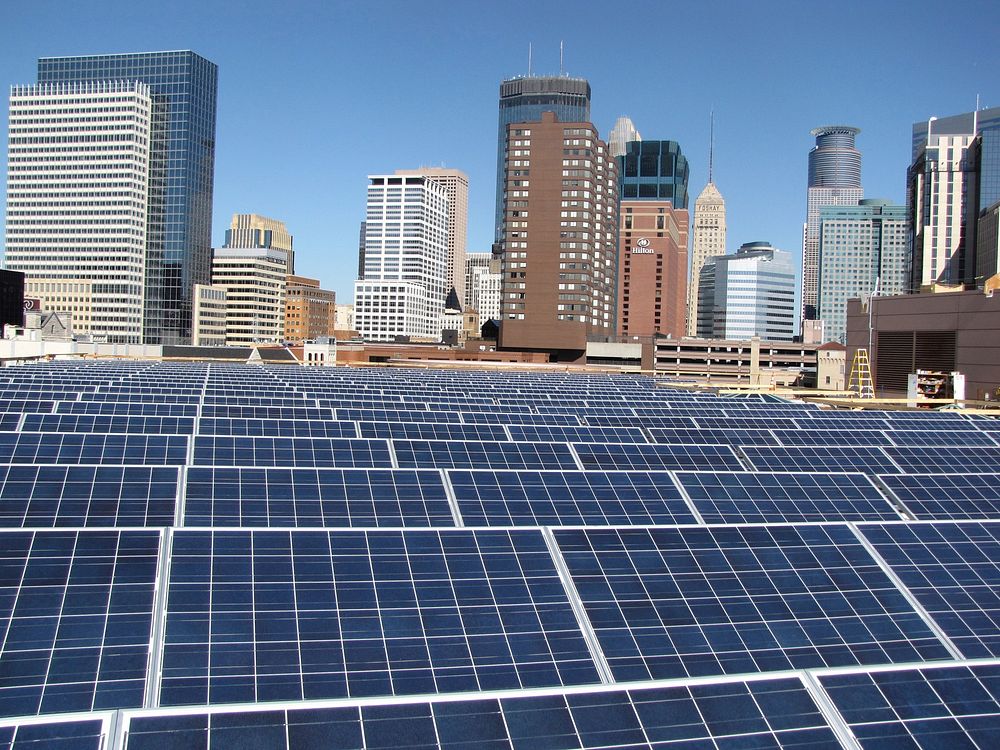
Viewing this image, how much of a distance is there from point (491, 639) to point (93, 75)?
212 meters

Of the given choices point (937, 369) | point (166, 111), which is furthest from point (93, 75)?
point (937, 369)

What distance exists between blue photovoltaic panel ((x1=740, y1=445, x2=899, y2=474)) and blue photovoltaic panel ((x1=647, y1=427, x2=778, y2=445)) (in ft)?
6.30

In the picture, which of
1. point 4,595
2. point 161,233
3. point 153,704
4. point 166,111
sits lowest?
point 153,704

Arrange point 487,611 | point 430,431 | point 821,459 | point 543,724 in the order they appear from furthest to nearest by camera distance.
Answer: point 430,431 → point 821,459 → point 487,611 → point 543,724

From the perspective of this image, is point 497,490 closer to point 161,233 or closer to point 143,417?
point 143,417

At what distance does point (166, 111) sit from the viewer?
178375mm

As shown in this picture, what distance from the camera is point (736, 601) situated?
9.72 metres

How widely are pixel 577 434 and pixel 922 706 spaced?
1959cm

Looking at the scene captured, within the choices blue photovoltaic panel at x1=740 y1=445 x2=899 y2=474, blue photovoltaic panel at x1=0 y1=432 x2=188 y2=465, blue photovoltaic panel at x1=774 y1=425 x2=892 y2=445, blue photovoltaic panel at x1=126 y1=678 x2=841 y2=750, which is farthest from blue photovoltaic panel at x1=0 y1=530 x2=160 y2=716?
blue photovoltaic panel at x1=774 y1=425 x2=892 y2=445

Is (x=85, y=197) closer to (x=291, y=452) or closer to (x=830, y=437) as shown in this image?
(x=291, y=452)

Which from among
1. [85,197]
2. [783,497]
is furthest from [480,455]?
[85,197]

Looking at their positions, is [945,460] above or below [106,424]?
below

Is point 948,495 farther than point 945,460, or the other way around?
point 945,460

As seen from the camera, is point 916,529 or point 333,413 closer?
point 916,529
